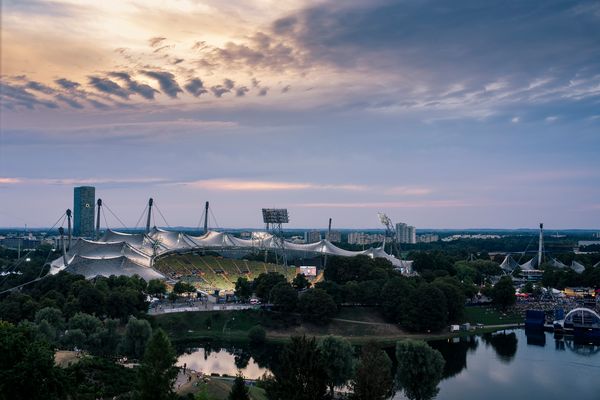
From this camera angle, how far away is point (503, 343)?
58625mm

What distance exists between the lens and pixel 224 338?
5797 cm

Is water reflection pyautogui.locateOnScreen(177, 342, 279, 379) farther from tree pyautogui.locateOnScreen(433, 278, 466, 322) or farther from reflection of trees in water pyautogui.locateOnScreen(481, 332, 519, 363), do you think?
tree pyautogui.locateOnScreen(433, 278, 466, 322)

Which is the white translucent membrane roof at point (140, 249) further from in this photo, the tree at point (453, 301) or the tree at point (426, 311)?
the tree at point (426, 311)

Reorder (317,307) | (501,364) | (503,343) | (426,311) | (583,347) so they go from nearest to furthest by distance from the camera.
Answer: (501,364) → (583,347) → (503,343) → (426,311) → (317,307)

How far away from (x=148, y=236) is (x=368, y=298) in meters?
42.4

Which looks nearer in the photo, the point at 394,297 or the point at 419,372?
the point at 419,372

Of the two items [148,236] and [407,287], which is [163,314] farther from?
[148,236]

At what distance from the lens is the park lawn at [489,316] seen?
67812mm

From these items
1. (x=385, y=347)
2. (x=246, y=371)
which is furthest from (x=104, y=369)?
(x=385, y=347)

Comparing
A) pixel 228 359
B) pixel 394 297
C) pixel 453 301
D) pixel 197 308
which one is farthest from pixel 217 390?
pixel 453 301

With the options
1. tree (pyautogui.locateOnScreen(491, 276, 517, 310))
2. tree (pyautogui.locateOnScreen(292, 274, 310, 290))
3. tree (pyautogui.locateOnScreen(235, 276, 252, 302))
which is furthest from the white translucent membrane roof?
tree (pyautogui.locateOnScreen(491, 276, 517, 310))

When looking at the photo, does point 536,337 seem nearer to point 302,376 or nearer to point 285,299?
point 285,299

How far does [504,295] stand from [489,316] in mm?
4056

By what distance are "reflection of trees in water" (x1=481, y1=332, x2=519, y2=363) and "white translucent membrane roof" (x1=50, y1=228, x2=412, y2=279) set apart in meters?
28.2
